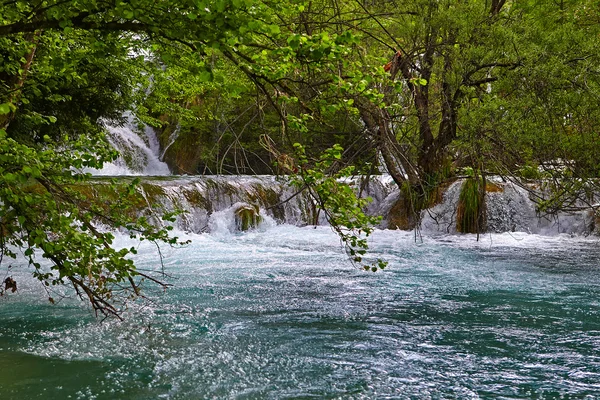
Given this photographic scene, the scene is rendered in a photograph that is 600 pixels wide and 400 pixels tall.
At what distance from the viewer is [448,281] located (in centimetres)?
807

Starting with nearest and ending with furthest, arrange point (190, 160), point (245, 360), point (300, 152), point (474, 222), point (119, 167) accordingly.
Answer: point (300, 152) < point (245, 360) < point (474, 222) < point (119, 167) < point (190, 160)

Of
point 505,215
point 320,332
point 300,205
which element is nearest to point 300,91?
point 320,332

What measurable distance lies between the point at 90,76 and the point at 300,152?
31.2ft

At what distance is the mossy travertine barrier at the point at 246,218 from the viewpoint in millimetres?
14203

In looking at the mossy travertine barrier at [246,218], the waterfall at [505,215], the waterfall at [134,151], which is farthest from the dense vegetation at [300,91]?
the waterfall at [134,151]

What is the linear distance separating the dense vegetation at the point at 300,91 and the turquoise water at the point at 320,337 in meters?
0.54

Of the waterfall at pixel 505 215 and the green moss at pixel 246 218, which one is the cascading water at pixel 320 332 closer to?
the waterfall at pixel 505 215

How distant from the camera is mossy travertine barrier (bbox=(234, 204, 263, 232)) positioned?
1420 centimetres

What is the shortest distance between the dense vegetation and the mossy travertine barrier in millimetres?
2777

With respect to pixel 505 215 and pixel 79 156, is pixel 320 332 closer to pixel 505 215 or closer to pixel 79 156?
pixel 79 156

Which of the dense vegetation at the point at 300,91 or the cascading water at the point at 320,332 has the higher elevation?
the dense vegetation at the point at 300,91

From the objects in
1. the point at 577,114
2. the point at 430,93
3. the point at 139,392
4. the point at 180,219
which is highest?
the point at 430,93

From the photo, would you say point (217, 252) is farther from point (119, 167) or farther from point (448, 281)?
point (119, 167)

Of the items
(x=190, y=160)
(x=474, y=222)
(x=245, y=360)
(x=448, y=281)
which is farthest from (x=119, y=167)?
(x=245, y=360)
